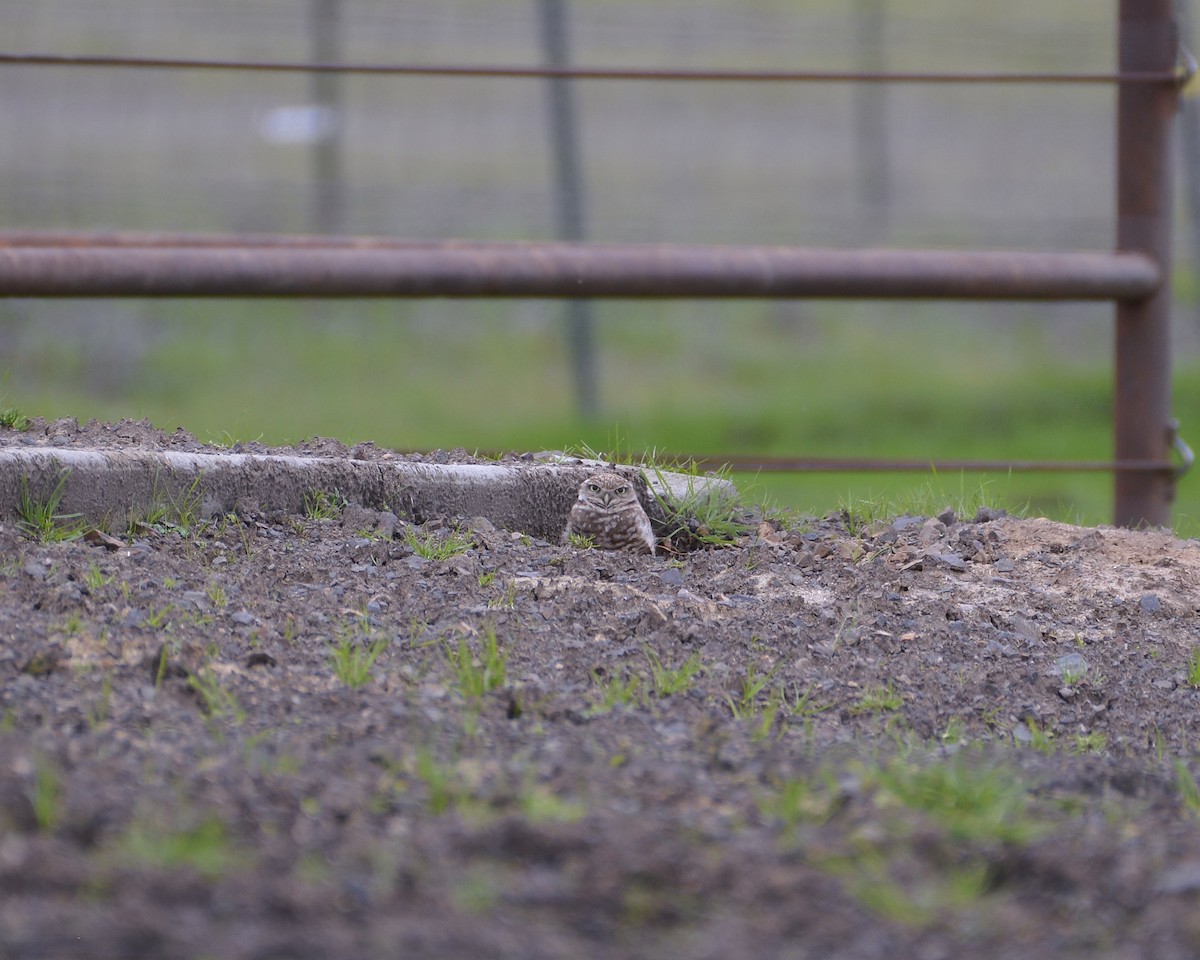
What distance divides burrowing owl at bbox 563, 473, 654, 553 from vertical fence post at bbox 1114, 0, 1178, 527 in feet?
4.89

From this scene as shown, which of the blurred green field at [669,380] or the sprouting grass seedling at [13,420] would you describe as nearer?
the sprouting grass seedling at [13,420]

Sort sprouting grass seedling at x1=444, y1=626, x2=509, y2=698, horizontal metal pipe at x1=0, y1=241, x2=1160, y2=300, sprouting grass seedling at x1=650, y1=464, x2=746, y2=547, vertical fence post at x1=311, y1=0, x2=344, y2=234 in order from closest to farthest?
sprouting grass seedling at x1=444, y1=626, x2=509, y2=698, sprouting grass seedling at x1=650, y1=464, x2=746, y2=547, horizontal metal pipe at x1=0, y1=241, x2=1160, y2=300, vertical fence post at x1=311, y1=0, x2=344, y2=234

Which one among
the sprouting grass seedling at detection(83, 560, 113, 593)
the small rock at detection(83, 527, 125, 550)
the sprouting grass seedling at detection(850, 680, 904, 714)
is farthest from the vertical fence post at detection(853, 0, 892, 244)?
the sprouting grass seedling at detection(83, 560, 113, 593)

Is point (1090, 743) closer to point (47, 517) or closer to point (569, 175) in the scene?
point (47, 517)

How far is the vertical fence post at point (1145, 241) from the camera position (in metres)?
3.15

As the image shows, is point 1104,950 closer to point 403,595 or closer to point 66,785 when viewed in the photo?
point 66,785

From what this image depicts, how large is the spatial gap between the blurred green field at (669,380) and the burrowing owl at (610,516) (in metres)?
0.52

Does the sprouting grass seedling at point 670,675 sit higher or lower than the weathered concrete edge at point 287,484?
lower

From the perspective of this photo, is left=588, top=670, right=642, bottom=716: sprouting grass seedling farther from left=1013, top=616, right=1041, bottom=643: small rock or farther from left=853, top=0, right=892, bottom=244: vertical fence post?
left=853, top=0, right=892, bottom=244: vertical fence post

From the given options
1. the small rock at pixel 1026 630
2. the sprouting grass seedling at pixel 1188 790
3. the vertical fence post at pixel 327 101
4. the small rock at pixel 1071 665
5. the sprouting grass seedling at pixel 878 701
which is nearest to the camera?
the sprouting grass seedling at pixel 1188 790

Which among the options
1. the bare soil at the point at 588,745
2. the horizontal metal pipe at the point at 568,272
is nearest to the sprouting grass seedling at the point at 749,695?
the bare soil at the point at 588,745

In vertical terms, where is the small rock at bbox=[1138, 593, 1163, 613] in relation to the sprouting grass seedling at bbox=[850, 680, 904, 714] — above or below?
above

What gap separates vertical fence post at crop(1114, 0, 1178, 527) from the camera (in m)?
3.15

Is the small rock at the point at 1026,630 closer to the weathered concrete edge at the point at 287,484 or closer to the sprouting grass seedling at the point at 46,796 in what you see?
the weathered concrete edge at the point at 287,484
